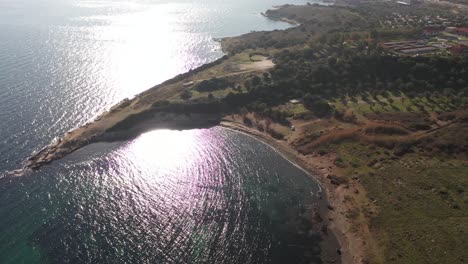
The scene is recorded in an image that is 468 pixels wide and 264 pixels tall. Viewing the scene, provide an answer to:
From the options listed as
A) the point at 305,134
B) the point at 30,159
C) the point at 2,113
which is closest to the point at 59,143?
the point at 30,159

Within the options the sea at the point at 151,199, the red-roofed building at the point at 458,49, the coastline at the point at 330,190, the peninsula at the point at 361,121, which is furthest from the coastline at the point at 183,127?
the red-roofed building at the point at 458,49

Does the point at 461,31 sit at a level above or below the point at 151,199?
above

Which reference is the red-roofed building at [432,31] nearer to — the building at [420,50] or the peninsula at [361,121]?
the peninsula at [361,121]

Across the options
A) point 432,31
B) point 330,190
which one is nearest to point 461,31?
point 432,31

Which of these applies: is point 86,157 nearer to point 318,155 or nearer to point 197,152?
point 197,152

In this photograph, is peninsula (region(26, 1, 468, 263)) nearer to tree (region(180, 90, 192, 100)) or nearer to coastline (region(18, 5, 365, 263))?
coastline (region(18, 5, 365, 263))

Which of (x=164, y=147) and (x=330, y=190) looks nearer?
(x=330, y=190)

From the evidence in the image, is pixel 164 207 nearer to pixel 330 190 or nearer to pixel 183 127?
pixel 330 190

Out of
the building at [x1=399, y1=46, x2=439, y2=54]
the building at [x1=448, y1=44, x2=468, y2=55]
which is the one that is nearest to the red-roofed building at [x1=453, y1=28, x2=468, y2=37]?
the building at [x1=448, y1=44, x2=468, y2=55]
